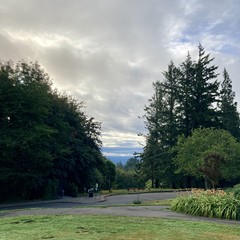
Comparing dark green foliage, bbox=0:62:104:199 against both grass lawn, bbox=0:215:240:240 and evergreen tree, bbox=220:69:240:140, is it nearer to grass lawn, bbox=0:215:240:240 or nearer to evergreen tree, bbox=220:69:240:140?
grass lawn, bbox=0:215:240:240

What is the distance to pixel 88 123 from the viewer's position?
105 feet

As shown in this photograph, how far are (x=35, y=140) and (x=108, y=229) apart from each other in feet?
43.5

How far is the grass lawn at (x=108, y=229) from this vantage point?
7539 mm

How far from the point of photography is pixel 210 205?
11.9m

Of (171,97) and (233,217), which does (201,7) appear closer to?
(233,217)

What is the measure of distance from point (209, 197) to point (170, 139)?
3012 cm

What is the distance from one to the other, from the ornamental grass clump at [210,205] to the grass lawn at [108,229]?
7.36 feet

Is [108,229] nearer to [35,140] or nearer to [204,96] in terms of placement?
[35,140]

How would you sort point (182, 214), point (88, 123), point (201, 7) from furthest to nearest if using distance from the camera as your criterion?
point (88, 123) → point (201, 7) → point (182, 214)

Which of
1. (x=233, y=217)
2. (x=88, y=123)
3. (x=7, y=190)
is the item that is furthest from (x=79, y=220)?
(x=88, y=123)

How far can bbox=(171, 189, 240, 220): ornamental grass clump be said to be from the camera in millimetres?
11484

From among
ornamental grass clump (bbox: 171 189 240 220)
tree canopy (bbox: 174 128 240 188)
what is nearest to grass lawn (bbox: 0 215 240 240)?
ornamental grass clump (bbox: 171 189 240 220)

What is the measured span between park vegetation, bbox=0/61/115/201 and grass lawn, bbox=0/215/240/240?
1062cm

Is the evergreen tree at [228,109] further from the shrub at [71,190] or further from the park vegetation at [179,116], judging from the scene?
the shrub at [71,190]
